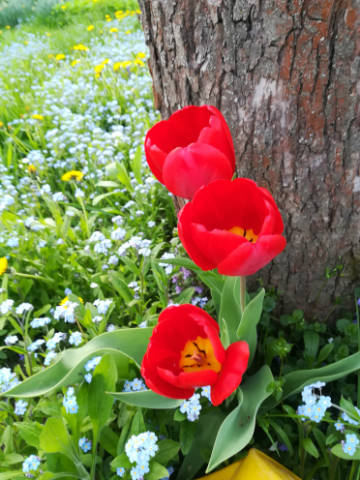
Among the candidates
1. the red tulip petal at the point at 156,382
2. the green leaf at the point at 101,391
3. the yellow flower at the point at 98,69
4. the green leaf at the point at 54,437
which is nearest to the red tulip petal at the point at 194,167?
the red tulip petal at the point at 156,382

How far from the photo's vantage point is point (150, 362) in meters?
0.84

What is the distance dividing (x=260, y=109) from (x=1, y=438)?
1193mm

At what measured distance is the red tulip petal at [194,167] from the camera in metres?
0.82

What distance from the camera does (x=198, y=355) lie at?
0.93m

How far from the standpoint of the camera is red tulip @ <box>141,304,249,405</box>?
2.63 feet

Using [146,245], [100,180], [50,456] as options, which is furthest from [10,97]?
[50,456]

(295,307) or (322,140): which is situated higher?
(322,140)

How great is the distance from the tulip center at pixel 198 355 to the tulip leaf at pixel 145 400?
13 centimetres

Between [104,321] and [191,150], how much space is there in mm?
712

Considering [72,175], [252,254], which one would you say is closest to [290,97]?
[252,254]

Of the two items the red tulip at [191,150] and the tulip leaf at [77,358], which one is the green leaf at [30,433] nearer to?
the tulip leaf at [77,358]

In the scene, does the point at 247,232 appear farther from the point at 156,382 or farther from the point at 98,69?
the point at 98,69

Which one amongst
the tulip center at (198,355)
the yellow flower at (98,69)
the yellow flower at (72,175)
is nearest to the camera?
the tulip center at (198,355)

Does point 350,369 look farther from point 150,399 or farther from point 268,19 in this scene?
point 268,19
